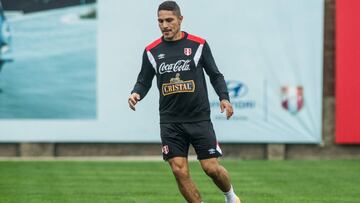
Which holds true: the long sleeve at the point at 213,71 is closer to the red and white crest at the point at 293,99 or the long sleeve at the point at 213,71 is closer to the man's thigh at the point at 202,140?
the man's thigh at the point at 202,140

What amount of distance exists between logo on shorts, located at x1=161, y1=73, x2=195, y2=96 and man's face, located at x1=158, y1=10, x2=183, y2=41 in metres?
0.40

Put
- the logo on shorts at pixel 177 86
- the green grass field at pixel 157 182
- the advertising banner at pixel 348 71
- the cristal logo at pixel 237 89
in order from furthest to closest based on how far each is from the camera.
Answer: the advertising banner at pixel 348 71
the cristal logo at pixel 237 89
the green grass field at pixel 157 182
the logo on shorts at pixel 177 86

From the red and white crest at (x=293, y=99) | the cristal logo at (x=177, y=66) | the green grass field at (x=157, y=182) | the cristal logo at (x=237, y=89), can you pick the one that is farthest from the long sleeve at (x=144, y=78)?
the red and white crest at (x=293, y=99)

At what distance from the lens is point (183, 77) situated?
32.7 feet

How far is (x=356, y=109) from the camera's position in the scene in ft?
67.0

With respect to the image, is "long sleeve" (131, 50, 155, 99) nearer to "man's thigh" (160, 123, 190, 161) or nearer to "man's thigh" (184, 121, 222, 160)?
"man's thigh" (160, 123, 190, 161)

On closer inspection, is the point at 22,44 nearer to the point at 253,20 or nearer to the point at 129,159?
the point at 129,159

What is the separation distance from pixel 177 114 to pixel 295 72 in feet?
34.9

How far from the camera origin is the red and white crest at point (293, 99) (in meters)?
20.4

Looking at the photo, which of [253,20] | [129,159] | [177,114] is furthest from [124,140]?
[177,114]

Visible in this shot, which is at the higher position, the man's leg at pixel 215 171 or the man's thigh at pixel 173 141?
the man's thigh at pixel 173 141

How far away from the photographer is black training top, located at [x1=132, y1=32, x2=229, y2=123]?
998 cm

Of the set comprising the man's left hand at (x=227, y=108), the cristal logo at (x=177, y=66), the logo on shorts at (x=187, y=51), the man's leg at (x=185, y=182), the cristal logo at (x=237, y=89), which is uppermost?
the logo on shorts at (x=187, y=51)

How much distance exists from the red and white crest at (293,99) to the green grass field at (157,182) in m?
1.48
